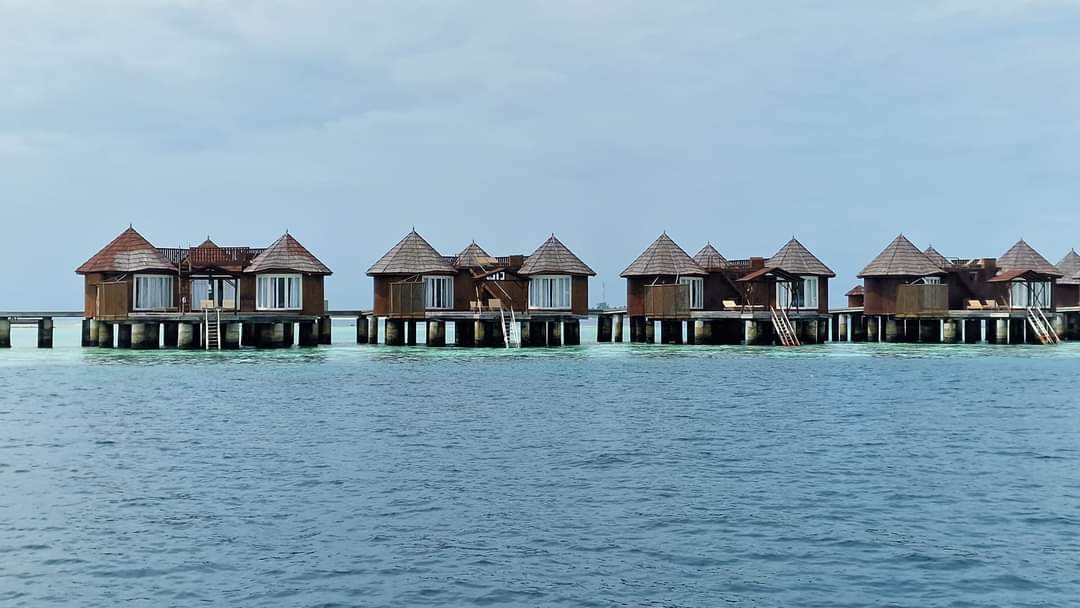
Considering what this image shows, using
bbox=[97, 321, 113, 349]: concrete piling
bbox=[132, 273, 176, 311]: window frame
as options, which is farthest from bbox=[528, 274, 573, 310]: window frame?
bbox=[97, 321, 113, 349]: concrete piling

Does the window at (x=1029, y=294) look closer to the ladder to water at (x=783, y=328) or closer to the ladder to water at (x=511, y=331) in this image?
the ladder to water at (x=783, y=328)

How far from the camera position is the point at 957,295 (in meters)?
74.1

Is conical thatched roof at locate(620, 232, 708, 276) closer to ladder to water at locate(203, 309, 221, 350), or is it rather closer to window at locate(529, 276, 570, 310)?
window at locate(529, 276, 570, 310)

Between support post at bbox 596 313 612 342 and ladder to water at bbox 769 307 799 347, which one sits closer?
ladder to water at bbox 769 307 799 347

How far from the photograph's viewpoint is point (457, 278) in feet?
214

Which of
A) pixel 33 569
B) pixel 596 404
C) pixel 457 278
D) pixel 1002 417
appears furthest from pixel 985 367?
pixel 33 569

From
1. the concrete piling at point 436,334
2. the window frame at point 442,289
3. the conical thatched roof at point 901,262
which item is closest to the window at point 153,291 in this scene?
the window frame at point 442,289

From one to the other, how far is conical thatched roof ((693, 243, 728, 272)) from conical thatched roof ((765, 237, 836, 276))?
12.1 feet

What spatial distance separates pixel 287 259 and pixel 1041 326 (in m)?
46.0

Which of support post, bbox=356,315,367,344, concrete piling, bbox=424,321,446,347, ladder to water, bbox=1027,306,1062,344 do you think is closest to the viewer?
concrete piling, bbox=424,321,446,347

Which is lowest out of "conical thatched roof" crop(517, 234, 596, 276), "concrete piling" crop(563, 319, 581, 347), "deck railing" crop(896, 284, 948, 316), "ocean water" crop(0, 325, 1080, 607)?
"ocean water" crop(0, 325, 1080, 607)

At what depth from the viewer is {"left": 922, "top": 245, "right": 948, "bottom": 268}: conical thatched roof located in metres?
74.9

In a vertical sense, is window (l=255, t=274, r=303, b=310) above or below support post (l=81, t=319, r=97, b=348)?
above

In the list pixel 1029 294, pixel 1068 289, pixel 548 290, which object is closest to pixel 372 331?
pixel 548 290
